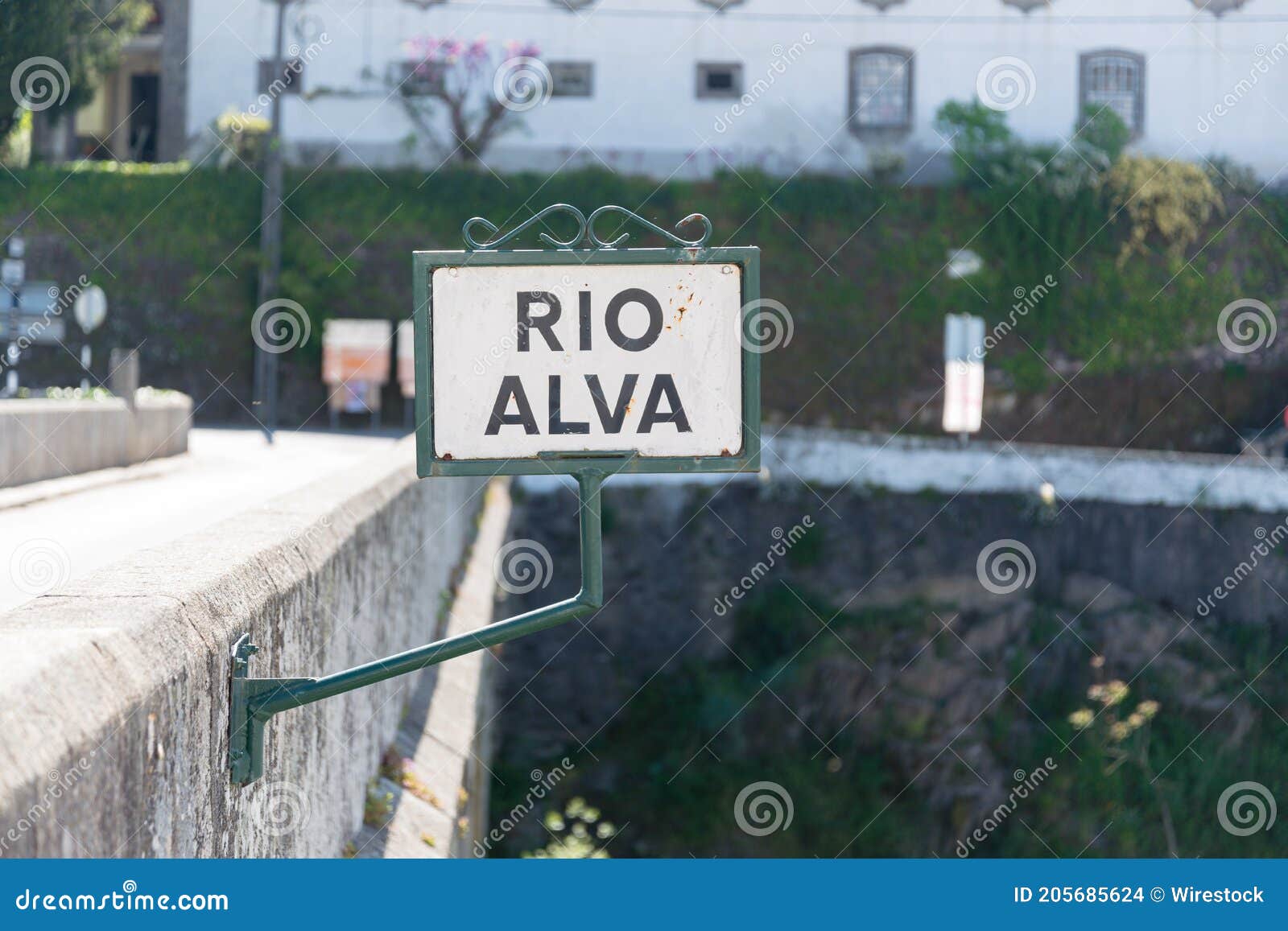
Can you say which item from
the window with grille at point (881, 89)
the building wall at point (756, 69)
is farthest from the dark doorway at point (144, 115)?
the window with grille at point (881, 89)

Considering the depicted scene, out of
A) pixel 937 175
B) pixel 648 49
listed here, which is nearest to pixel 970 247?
pixel 937 175

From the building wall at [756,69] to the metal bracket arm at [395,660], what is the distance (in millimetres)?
30608

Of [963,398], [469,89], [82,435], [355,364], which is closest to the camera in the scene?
[82,435]

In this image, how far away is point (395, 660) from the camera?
8.97 ft

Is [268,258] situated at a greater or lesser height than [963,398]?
greater

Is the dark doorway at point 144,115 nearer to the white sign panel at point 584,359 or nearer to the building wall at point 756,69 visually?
the building wall at point 756,69

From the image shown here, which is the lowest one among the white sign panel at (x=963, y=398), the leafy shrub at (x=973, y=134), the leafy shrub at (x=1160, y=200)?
the white sign panel at (x=963, y=398)

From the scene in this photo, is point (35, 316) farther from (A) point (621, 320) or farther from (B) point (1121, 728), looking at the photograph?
(A) point (621, 320)

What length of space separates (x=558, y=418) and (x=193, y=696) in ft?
2.66

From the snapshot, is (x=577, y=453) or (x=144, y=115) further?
(x=144, y=115)

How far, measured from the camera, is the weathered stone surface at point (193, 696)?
6.32 ft

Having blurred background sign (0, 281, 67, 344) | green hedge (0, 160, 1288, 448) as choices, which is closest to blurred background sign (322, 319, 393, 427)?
green hedge (0, 160, 1288, 448)

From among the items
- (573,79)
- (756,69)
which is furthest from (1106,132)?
(573,79)

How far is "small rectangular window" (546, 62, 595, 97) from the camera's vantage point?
33.6m
